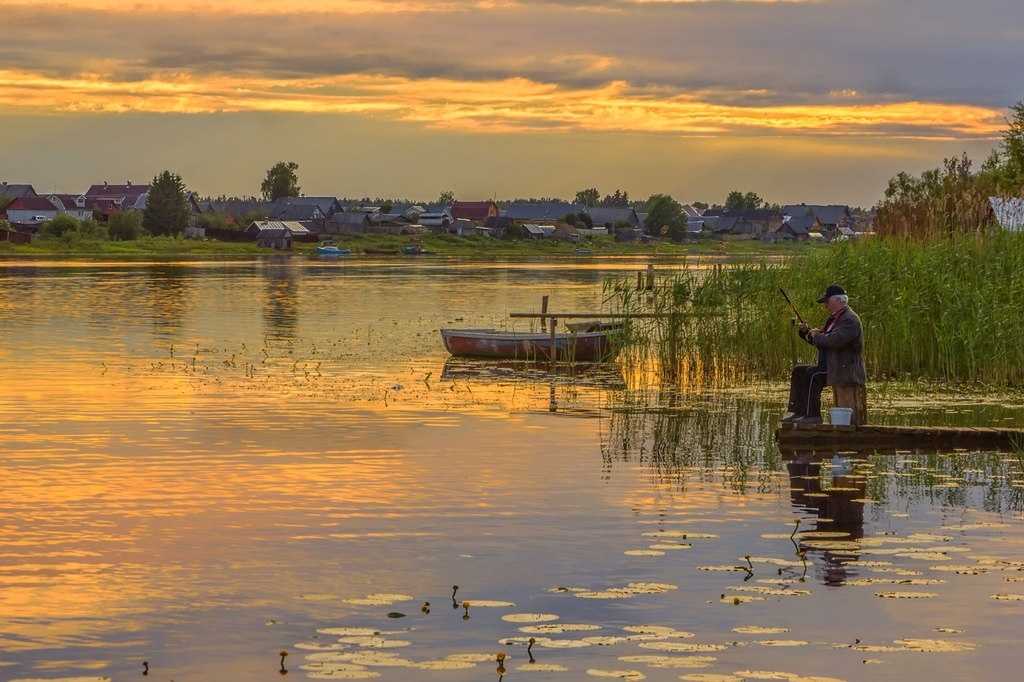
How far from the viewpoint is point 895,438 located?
20.5m

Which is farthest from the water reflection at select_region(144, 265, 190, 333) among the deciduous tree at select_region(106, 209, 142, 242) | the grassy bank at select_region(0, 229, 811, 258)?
the deciduous tree at select_region(106, 209, 142, 242)

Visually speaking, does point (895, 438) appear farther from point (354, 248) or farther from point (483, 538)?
point (354, 248)

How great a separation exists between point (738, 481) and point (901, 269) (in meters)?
11.7

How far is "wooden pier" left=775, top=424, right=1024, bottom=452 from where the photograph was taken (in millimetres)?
20453

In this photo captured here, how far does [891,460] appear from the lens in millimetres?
19953

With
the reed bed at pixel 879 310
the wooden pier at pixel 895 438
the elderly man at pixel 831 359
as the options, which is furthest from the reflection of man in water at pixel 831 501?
the reed bed at pixel 879 310

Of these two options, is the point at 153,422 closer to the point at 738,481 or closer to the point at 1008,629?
the point at 738,481

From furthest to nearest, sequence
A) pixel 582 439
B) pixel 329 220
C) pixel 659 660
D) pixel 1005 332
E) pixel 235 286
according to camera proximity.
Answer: pixel 329 220 → pixel 235 286 → pixel 1005 332 → pixel 582 439 → pixel 659 660

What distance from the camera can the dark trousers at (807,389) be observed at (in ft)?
68.1

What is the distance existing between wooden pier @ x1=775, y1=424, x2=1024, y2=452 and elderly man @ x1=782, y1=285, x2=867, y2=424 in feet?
0.71

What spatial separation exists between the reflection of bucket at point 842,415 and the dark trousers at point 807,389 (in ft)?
1.09

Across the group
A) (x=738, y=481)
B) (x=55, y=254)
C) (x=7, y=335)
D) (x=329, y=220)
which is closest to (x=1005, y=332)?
(x=738, y=481)

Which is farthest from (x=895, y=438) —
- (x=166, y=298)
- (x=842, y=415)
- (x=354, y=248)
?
(x=354, y=248)

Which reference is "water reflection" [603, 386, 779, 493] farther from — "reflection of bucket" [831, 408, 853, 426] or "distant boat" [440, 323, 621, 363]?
"distant boat" [440, 323, 621, 363]
